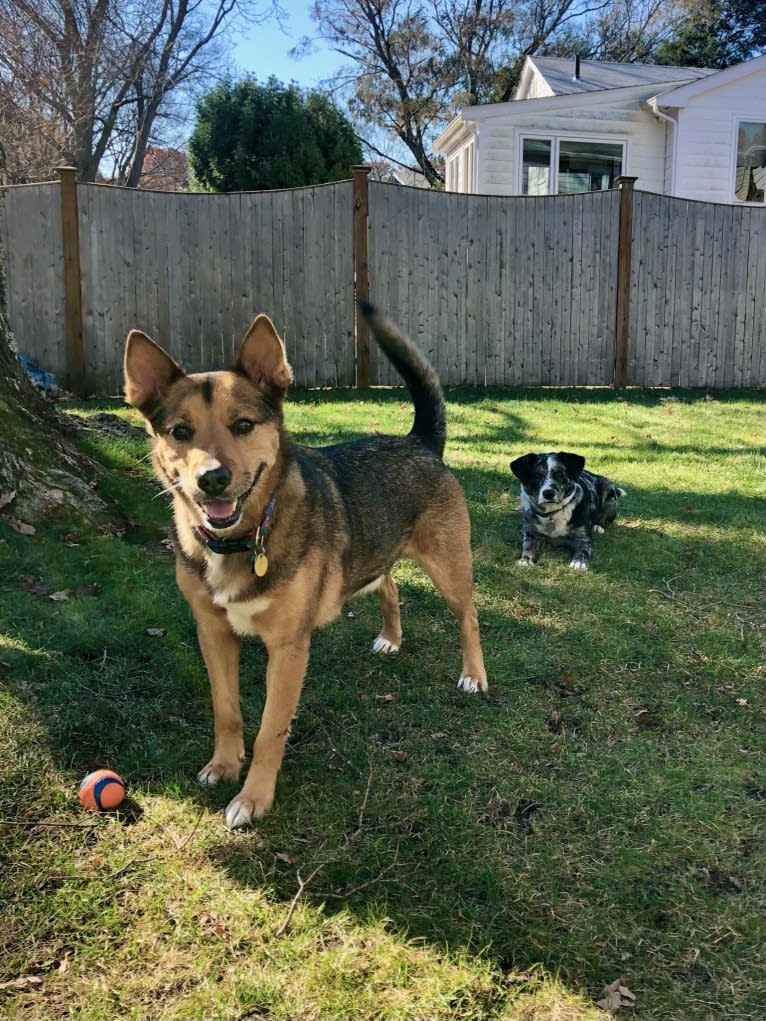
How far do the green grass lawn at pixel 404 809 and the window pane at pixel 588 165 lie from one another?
14.2m

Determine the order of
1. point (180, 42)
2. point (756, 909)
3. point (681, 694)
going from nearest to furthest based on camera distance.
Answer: point (756, 909) < point (681, 694) < point (180, 42)

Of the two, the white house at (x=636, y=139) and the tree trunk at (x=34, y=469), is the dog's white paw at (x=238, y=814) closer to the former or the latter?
the tree trunk at (x=34, y=469)

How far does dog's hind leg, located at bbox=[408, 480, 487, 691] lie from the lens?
3811 millimetres

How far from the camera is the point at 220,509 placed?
8.75ft

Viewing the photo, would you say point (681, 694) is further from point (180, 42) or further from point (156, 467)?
point (180, 42)

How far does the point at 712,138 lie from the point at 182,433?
57.5ft

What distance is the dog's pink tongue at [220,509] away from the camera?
105 inches

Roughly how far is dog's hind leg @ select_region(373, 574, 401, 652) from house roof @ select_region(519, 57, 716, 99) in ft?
57.5

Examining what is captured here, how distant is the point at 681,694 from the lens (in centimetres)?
375

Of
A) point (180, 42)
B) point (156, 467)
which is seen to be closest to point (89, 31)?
point (180, 42)

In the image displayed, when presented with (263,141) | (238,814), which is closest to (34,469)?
(238,814)

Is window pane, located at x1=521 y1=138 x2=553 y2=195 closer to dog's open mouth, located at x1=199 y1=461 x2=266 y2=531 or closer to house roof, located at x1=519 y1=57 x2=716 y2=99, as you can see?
house roof, located at x1=519 y1=57 x2=716 y2=99

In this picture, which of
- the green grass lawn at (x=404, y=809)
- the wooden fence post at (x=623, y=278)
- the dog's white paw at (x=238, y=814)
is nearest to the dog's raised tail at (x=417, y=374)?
the green grass lawn at (x=404, y=809)

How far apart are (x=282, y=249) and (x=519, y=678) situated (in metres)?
8.07
